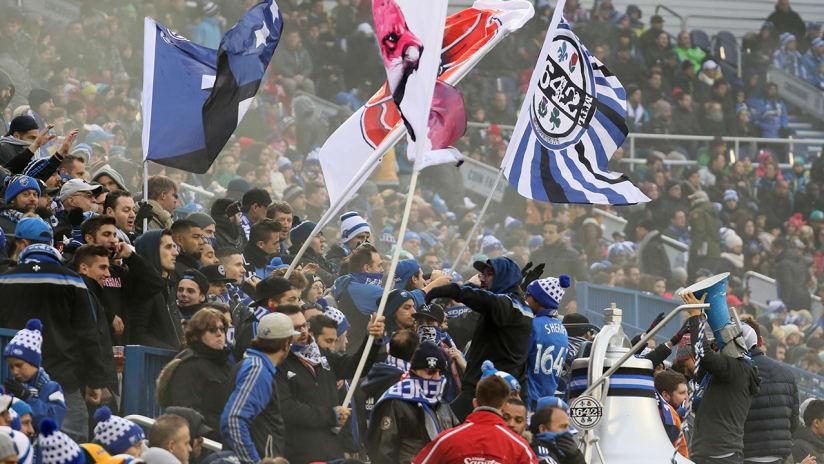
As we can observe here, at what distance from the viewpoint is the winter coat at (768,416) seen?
36.1ft

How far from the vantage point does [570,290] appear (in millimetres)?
16938

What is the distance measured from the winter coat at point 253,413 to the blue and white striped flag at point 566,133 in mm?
4376

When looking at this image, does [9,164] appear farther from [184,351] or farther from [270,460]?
[270,460]

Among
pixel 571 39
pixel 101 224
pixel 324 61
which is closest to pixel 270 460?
pixel 101 224

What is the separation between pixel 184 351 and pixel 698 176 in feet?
52.7

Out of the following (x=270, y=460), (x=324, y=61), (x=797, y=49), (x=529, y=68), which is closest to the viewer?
(x=270, y=460)

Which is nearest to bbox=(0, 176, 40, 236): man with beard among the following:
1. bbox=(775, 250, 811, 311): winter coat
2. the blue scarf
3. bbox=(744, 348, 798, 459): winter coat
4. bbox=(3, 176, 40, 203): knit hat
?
bbox=(3, 176, 40, 203): knit hat

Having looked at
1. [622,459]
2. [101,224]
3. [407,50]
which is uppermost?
[407,50]

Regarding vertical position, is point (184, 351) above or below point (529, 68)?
below

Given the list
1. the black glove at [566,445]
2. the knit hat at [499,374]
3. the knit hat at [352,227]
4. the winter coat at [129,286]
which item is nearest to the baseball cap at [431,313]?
the knit hat at [499,374]

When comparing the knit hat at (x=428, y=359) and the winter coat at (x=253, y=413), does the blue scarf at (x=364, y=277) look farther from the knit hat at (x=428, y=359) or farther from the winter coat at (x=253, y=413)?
the winter coat at (x=253, y=413)

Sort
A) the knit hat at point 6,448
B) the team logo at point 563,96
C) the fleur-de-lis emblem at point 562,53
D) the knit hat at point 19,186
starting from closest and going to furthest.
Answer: the knit hat at point 6,448 < the knit hat at point 19,186 < the team logo at point 563,96 < the fleur-de-lis emblem at point 562,53

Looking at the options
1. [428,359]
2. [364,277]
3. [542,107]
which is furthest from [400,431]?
[542,107]

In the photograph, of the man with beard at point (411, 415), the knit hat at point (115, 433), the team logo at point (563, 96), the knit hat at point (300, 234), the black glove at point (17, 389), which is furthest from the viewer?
the knit hat at point (300, 234)
